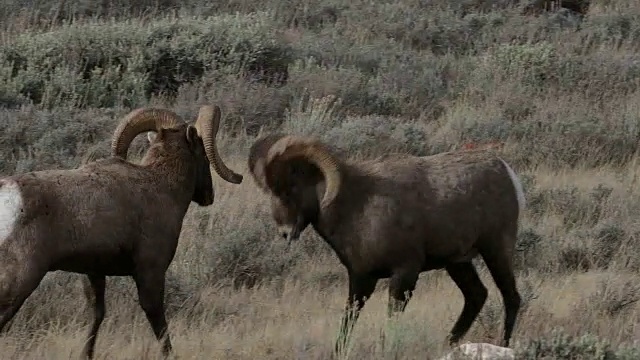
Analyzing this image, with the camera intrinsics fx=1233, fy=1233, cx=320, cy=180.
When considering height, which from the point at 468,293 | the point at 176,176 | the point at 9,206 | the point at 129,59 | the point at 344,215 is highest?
the point at 9,206

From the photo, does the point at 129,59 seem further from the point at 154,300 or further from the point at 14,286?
the point at 14,286

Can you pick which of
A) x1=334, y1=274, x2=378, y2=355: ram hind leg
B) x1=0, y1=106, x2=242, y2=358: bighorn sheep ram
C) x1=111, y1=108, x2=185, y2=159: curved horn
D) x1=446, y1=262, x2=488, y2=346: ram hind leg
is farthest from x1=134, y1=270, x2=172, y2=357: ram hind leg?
x1=446, y1=262, x2=488, y2=346: ram hind leg

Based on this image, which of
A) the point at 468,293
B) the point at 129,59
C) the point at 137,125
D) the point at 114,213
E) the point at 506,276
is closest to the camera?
the point at 114,213

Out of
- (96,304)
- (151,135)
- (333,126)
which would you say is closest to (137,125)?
(151,135)

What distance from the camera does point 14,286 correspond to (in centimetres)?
669

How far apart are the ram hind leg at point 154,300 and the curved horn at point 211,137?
2.79ft

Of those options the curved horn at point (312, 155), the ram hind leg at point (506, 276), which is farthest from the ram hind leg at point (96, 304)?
the ram hind leg at point (506, 276)

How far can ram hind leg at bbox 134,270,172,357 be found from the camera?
24.3 feet

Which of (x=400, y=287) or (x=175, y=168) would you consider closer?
(x=400, y=287)

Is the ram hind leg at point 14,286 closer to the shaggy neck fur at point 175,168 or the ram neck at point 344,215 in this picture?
the shaggy neck fur at point 175,168

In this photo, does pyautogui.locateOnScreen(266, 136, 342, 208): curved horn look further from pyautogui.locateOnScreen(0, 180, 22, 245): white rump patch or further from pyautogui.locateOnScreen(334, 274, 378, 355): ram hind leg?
pyautogui.locateOnScreen(0, 180, 22, 245): white rump patch

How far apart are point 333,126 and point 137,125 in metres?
6.93

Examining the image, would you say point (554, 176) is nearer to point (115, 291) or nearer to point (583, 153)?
point (583, 153)

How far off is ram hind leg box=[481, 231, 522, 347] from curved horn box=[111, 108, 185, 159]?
2251 millimetres
